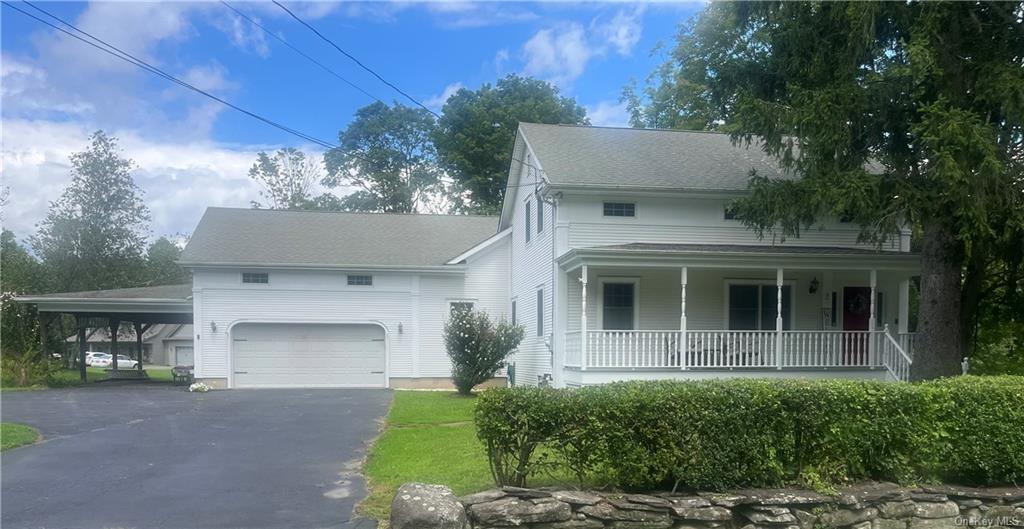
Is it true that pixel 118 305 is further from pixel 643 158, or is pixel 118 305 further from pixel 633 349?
pixel 633 349

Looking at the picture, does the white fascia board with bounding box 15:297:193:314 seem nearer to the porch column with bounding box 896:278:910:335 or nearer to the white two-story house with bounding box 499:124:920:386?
the white two-story house with bounding box 499:124:920:386

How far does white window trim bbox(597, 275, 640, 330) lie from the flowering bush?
3.72 m

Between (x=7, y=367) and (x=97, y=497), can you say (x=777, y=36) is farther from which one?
(x=7, y=367)

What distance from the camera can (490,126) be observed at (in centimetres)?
4344

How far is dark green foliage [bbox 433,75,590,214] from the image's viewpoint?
141ft

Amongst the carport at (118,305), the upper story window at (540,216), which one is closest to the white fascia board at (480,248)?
the upper story window at (540,216)

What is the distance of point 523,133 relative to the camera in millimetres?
21266

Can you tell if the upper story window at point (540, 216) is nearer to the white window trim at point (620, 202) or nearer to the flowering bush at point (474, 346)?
the white window trim at point (620, 202)

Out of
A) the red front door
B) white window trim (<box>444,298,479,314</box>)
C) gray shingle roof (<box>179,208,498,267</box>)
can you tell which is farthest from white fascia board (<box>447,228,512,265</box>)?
the red front door

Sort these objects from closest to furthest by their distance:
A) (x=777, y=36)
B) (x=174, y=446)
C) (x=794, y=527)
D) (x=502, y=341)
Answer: (x=794, y=527), (x=174, y=446), (x=777, y=36), (x=502, y=341)

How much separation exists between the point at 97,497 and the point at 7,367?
2161 cm

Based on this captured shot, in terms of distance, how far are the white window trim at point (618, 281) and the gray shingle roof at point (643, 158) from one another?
2142 mm

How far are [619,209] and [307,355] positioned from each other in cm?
1205

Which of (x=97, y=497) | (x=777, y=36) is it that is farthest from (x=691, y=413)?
(x=777, y=36)
